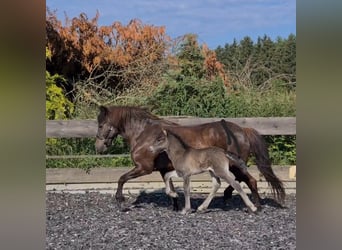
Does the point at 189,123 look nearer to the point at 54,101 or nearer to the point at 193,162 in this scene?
the point at 193,162

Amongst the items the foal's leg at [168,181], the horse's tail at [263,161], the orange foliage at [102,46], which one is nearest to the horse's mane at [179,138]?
the foal's leg at [168,181]

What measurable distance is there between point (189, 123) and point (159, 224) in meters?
1.41

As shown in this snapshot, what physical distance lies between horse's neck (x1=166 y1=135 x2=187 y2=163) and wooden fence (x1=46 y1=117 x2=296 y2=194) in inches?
33.7

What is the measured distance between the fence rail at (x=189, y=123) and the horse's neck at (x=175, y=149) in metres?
0.86

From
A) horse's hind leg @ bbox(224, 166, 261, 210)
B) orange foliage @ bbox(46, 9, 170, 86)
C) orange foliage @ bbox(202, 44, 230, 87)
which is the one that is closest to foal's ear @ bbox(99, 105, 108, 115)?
horse's hind leg @ bbox(224, 166, 261, 210)

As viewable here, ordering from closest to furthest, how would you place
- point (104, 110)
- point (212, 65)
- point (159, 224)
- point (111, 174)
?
point (159, 224) → point (104, 110) → point (111, 174) → point (212, 65)

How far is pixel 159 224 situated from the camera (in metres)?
3.68

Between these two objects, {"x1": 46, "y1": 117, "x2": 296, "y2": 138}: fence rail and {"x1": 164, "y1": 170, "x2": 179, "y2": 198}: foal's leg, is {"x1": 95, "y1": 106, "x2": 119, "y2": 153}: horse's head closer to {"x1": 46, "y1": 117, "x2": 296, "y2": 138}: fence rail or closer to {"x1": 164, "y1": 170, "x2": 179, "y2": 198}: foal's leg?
{"x1": 46, "y1": 117, "x2": 296, "y2": 138}: fence rail

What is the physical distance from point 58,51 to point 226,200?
261 centimetres

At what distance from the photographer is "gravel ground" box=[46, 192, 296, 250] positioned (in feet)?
10.3

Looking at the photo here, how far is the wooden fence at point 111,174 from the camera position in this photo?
4645 mm

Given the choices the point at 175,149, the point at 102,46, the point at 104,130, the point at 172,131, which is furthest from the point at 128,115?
the point at 102,46
